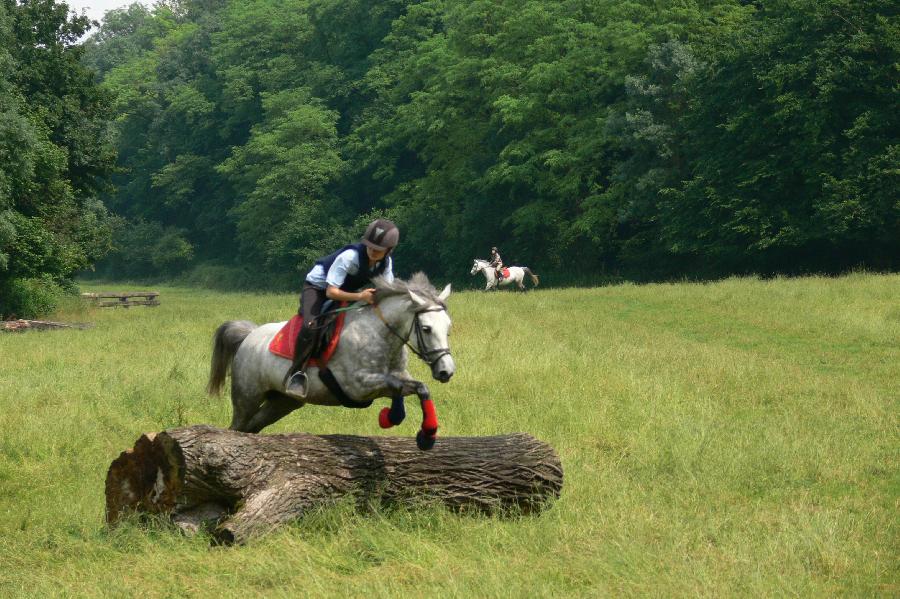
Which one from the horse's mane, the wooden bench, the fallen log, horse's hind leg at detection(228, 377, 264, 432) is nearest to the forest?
the fallen log

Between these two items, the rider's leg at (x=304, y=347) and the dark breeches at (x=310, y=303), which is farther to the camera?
the dark breeches at (x=310, y=303)

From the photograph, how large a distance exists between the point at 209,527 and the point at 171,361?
36.6ft

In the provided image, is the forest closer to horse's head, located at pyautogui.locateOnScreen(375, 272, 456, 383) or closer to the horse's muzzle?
horse's head, located at pyautogui.locateOnScreen(375, 272, 456, 383)

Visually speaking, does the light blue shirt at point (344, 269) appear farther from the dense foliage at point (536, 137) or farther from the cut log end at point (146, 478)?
the dense foliage at point (536, 137)

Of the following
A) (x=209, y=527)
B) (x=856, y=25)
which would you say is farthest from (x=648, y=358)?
(x=856, y=25)

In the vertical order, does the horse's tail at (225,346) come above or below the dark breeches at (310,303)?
below

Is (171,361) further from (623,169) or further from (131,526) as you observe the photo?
(623,169)

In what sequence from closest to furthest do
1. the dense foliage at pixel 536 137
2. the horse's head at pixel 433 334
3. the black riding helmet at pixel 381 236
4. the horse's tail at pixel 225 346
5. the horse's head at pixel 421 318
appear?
the horse's head at pixel 433 334 < the horse's head at pixel 421 318 < the black riding helmet at pixel 381 236 < the horse's tail at pixel 225 346 < the dense foliage at pixel 536 137

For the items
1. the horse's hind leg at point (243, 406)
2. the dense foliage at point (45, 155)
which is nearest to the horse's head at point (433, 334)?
the horse's hind leg at point (243, 406)

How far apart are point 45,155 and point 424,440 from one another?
105ft

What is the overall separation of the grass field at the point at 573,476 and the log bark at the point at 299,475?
0.23 metres

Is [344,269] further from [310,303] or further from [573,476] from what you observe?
[573,476]

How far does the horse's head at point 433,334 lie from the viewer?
8.62 m

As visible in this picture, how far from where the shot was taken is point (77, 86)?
45594mm
